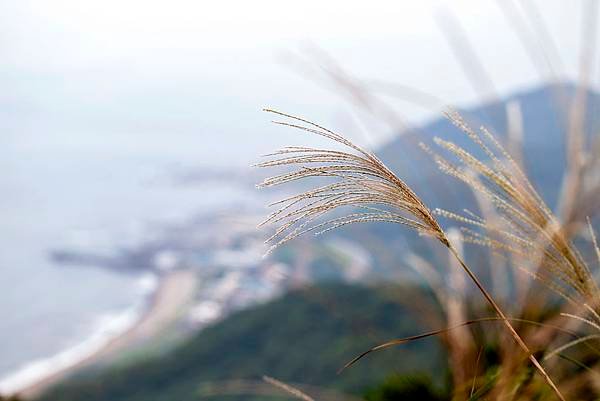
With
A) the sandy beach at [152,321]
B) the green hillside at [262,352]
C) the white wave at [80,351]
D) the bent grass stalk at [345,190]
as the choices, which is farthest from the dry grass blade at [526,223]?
the white wave at [80,351]

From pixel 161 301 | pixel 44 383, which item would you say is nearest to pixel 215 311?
pixel 161 301

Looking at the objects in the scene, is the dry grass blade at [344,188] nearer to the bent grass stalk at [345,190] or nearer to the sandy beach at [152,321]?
the bent grass stalk at [345,190]

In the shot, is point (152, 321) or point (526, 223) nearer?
point (526, 223)

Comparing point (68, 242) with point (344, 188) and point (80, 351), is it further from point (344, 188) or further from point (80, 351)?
point (344, 188)

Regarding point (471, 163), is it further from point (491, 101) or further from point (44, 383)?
point (44, 383)

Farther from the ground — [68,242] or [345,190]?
[68,242]

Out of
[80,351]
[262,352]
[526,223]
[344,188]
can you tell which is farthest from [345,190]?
[80,351]

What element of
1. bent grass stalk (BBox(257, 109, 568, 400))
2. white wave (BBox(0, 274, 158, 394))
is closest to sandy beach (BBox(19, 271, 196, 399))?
white wave (BBox(0, 274, 158, 394))
